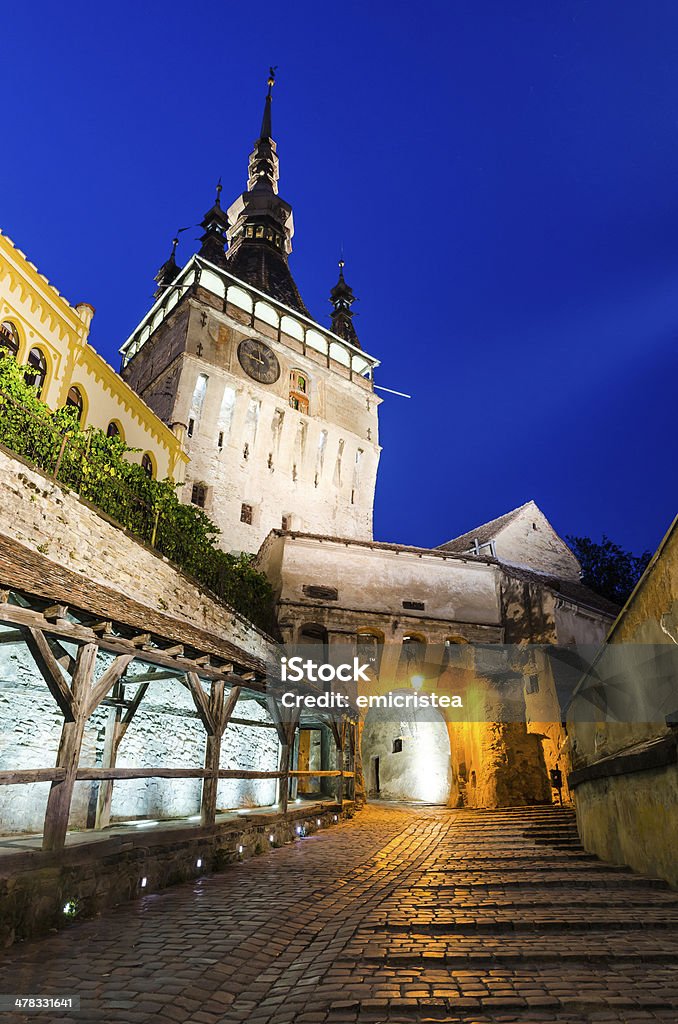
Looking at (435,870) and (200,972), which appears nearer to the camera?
(200,972)

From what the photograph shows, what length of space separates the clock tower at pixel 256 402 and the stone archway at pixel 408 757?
10245 mm

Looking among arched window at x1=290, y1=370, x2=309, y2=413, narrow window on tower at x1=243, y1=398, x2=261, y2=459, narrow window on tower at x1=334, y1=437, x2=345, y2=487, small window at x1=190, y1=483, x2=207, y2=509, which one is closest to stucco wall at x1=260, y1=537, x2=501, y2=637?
small window at x1=190, y1=483, x2=207, y2=509

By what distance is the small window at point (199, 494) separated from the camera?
1108 inches

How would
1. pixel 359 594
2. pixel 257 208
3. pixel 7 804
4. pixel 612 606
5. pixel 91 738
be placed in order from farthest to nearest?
pixel 257 208, pixel 612 606, pixel 359 594, pixel 91 738, pixel 7 804

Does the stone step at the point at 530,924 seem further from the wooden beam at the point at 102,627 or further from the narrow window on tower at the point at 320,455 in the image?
the narrow window on tower at the point at 320,455

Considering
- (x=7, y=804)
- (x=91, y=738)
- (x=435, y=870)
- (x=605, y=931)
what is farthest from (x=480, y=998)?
(x=91, y=738)

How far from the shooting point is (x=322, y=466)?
3328 centimetres

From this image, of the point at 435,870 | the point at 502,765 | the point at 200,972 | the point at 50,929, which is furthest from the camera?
the point at 502,765

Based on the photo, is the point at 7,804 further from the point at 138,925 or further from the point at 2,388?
the point at 2,388

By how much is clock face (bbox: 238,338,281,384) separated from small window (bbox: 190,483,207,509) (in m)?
7.31

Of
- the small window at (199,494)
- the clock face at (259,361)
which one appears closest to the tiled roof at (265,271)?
the clock face at (259,361)

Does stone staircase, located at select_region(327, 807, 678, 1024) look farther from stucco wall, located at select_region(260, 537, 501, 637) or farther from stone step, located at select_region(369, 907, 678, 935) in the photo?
stucco wall, located at select_region(260, 537, 501, 637)

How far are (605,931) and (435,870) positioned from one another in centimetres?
336

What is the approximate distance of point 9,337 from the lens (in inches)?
595
